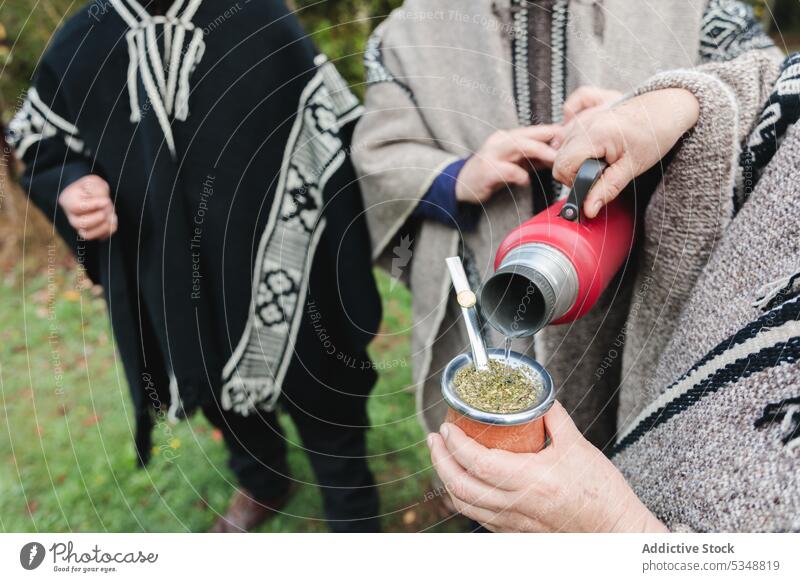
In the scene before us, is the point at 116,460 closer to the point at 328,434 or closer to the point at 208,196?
the point at 328,434

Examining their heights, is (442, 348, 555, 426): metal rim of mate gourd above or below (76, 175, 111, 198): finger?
below

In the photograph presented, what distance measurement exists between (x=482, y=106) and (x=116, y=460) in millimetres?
915

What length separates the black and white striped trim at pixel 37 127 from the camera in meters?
0.61

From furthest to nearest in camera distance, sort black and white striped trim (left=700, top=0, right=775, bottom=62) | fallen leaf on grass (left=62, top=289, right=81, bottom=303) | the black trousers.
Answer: fallen leaf on grass (left=62, top=289, right=81, bottom=303) → the black trousers → black and white striped trim (left=700, top=0, right=775, bottom=62)

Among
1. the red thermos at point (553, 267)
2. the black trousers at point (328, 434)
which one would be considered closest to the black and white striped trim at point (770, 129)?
the red thermos at point (553, 267)

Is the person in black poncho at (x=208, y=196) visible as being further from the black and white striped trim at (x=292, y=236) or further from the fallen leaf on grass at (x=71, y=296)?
the fallen leaf on grass at (x=71, y=296)

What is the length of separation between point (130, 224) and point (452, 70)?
0.41 meters

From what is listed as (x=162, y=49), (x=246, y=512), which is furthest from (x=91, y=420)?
(x=162, y=49)

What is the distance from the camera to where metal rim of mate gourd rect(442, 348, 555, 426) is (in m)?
0.31

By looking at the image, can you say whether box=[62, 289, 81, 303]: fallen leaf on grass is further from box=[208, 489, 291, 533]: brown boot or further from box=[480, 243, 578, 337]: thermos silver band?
box=[480, 243, 578, 337]: thermos silver band

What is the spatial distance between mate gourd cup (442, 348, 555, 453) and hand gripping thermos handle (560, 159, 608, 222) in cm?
11

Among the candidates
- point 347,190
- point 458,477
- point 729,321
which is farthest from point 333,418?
point 729,321

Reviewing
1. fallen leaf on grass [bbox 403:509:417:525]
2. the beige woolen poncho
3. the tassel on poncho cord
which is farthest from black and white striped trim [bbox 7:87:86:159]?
fallen leaf on grass [bbox 403:509:417:525]

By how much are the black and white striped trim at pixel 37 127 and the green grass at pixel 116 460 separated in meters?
0.22
